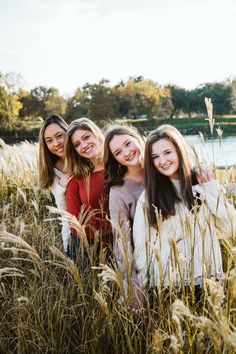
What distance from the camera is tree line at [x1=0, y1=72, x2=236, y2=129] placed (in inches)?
1694

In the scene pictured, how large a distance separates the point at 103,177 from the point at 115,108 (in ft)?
145

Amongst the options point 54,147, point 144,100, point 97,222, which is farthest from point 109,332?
point 144,100

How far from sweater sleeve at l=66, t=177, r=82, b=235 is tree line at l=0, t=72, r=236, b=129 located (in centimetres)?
3677

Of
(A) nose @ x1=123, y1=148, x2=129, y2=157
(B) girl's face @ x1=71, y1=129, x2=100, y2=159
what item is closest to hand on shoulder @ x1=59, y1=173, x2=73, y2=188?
(B) girl's face @ x1=71, y1=129, x2=100, y2=159

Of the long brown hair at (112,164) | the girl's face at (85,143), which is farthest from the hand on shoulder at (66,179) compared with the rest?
the long brown hair at (112,164)

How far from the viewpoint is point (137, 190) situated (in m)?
3.01

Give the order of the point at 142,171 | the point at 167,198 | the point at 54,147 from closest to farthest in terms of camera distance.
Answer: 1. the point at 167,198
2. the point at 142,171
3. the point at 54,147

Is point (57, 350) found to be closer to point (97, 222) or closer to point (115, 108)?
point (97, 222)

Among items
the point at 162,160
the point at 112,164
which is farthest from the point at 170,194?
the point at 112,164

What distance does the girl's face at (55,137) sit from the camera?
380 centimetres

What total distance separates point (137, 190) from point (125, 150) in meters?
0.30

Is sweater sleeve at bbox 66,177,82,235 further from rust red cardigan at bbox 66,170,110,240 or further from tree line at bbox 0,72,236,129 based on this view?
tree line at bbox 0,72,236,129

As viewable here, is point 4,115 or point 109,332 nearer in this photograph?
point 109,332

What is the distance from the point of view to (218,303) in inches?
48.6
